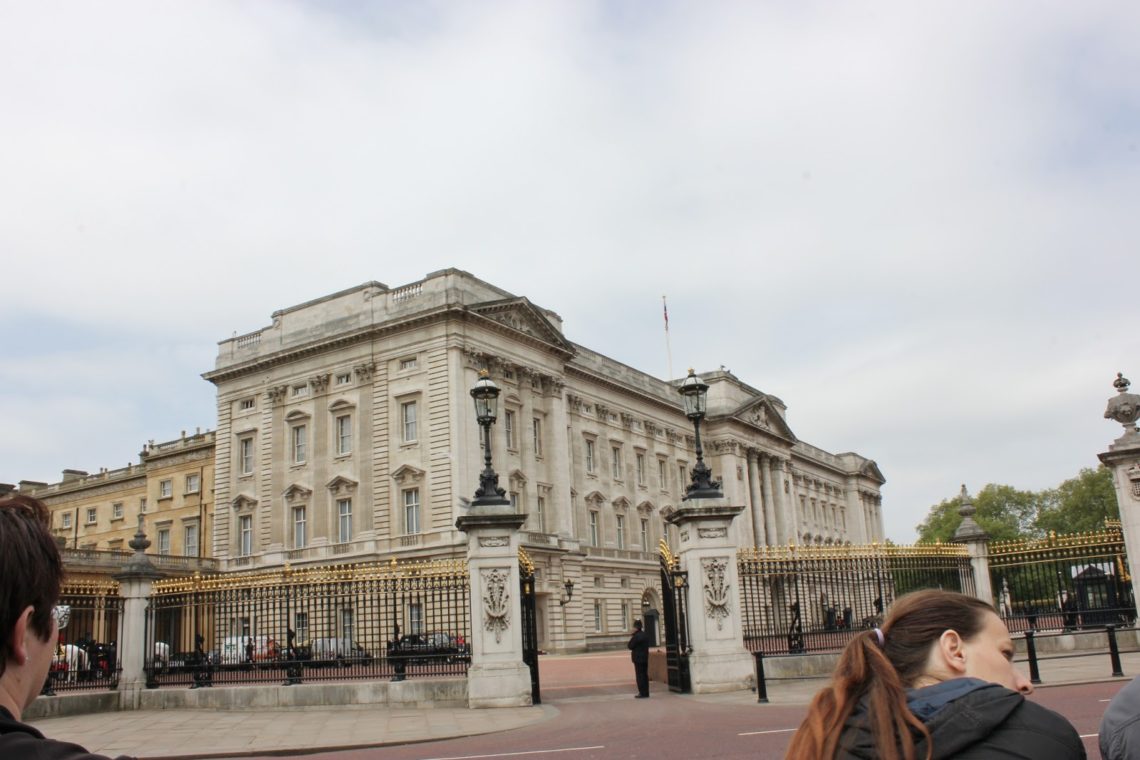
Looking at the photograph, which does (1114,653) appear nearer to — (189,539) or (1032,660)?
(1032,660)

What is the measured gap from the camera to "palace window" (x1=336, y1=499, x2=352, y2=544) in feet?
162

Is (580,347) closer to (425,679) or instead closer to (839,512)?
(425,679)

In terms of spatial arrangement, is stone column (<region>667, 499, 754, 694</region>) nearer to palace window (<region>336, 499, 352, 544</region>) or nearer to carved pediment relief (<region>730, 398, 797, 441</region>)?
palace window (<region>336, 499, 352, 544</region>)

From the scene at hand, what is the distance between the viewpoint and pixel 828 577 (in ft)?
70.9

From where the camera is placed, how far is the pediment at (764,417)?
253 ft

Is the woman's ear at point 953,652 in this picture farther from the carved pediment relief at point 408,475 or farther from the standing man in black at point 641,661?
the carved pediment relief at point 408,475

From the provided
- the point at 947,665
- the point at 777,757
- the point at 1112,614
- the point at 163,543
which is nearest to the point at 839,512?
the point at 163,543

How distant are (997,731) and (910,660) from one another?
325mm

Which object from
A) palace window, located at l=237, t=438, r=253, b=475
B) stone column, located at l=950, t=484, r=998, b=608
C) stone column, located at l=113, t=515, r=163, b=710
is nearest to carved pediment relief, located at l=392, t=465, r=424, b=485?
palace window, located at l=237, t=438, r=253, b=475

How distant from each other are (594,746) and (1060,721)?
435 inches

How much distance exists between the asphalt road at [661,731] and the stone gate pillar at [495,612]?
106 cm

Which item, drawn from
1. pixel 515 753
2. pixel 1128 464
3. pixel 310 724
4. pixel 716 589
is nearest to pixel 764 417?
pixel 1128 464

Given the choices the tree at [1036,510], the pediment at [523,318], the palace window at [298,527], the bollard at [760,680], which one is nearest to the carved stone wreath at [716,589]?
the bollard at [760,680]

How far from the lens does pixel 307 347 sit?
170 ft
